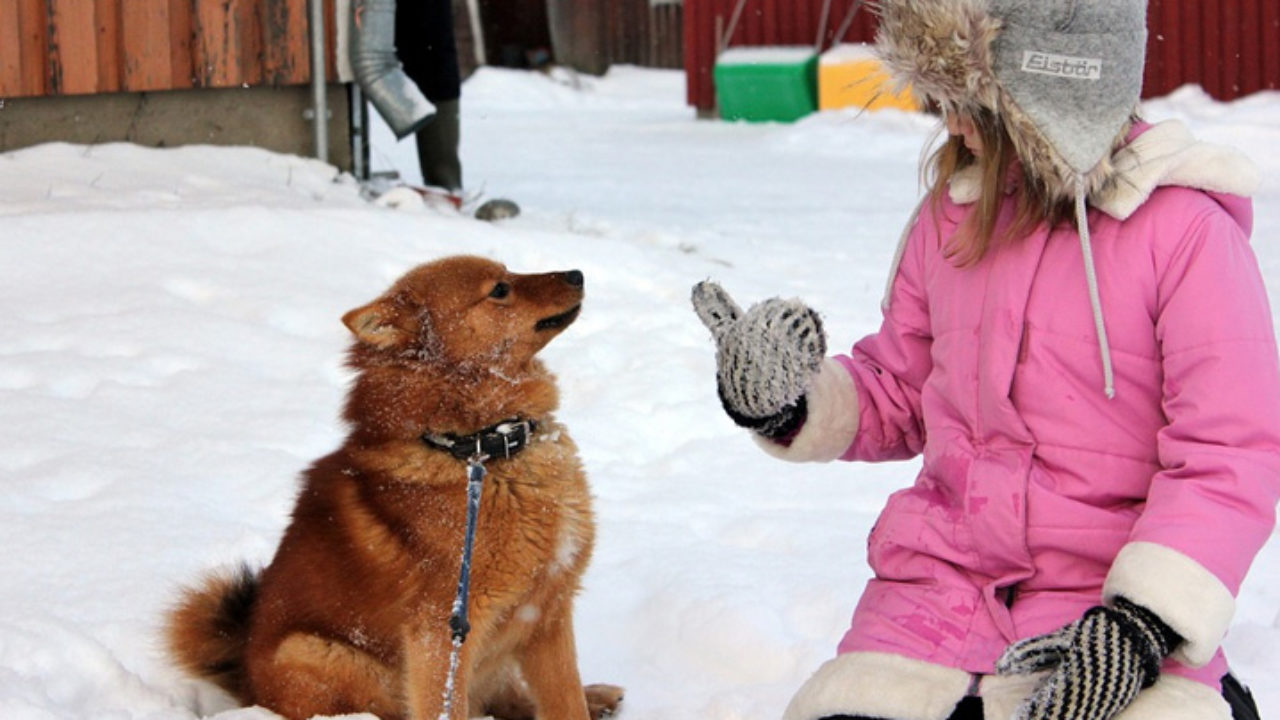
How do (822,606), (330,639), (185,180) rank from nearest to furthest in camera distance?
(330,639), (822,606), (185,180)

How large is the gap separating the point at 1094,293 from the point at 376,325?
1.39m

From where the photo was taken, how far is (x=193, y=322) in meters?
5.16

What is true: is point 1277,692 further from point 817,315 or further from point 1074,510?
point 817,315

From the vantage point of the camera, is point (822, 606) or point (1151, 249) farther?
point (822, 606)

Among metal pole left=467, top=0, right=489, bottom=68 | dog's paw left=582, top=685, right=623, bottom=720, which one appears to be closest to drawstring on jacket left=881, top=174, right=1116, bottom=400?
dog's paw left=582, top=685, right=623, bottom=720

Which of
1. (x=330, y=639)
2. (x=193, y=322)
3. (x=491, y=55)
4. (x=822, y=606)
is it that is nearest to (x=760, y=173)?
(x=193, y=322)

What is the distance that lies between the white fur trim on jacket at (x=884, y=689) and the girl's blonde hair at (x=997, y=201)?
648 mm

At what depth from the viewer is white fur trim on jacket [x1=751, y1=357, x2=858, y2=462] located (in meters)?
2.54

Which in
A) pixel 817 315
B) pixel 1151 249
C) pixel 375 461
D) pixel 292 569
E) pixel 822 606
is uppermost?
pixel 1151 249

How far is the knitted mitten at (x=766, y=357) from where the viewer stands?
2.45 m

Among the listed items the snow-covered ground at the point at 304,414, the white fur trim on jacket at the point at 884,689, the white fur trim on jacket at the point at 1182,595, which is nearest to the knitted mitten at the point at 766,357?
the white fur trim on jacket at the point at 884,689

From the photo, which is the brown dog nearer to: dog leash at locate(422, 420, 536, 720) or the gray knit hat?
dog leash at locate(422, 420, 536, 720)

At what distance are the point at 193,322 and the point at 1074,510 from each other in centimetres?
364

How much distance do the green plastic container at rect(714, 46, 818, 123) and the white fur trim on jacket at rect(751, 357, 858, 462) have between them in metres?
12.4
